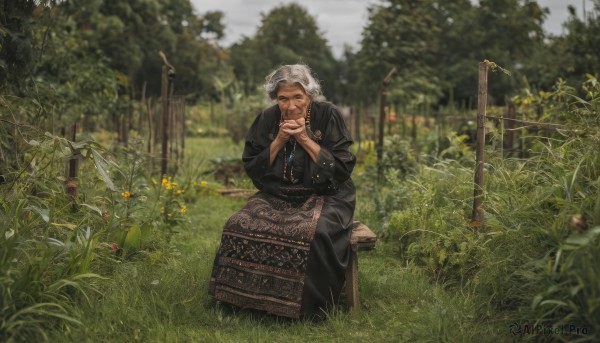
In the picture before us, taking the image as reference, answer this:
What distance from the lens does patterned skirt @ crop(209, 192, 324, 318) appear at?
3.61m

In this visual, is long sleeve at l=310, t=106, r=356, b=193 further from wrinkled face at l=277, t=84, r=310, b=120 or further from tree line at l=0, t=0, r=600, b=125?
tree line at l=0, t=0, r=600, b=125

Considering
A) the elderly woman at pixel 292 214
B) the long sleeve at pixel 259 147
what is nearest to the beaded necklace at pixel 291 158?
the elderly woman at pixel 292 214

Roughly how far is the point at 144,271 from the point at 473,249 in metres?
2.39

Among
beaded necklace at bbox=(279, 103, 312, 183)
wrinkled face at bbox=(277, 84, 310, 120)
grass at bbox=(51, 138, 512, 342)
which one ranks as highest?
wrinkled face at bbox=(277, 84, 310, 120)

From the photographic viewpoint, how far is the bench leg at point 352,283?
3826 mm

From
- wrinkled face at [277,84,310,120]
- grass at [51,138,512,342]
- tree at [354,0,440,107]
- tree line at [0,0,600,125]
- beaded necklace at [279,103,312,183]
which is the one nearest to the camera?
grass at [51,138,512,342]

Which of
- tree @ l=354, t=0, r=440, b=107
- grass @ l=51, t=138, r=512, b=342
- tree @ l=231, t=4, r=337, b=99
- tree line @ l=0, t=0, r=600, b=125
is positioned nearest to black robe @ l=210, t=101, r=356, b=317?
grass @ l=51, t=138, r=512, b=342

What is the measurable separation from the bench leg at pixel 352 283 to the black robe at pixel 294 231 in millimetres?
58

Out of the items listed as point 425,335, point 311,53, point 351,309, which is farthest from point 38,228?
point 311,53

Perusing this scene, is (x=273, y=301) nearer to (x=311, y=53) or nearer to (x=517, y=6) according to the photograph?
(x=517, y=6)

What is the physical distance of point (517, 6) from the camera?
109 feet

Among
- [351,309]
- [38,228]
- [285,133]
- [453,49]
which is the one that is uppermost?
[453,49]

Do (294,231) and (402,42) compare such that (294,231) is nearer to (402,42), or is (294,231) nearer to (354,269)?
(354,269)

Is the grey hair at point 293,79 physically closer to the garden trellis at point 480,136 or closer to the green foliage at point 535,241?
the garden trellis at point 480,136
